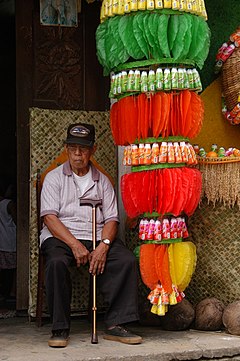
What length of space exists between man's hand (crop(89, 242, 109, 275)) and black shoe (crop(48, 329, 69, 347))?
45 cm

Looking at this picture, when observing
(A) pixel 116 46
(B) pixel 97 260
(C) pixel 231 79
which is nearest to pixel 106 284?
(B) pixel 97 260

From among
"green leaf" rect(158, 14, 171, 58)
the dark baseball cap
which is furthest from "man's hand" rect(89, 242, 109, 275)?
"green leaf" rect(158, 14, 171, 58)

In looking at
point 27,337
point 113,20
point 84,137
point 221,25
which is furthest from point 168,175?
point 221,25

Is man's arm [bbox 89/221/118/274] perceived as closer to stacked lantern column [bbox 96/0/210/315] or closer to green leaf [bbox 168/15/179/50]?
stacked lantern column [bbox 96/0/210/315]

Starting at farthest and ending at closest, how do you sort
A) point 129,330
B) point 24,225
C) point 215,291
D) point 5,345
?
point 24,225 → point 215,291 → point 129,330 → point 5,345

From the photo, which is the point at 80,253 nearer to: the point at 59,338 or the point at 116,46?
the point at 59,338

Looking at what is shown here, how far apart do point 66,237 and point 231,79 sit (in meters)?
1.95

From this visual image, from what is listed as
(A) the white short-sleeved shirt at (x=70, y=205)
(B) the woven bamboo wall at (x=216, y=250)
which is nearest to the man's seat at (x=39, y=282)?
(A) the white short-sleeved shirt at (x=70, y=205)

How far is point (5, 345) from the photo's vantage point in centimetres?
500

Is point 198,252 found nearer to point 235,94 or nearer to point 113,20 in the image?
point 235,94

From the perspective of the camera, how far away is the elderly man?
4988 millimetres

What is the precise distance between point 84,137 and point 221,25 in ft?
6.04

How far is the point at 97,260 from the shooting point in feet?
16.9

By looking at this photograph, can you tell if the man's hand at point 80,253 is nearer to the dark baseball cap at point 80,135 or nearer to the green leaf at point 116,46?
the dark baseball cap at point 80,135
